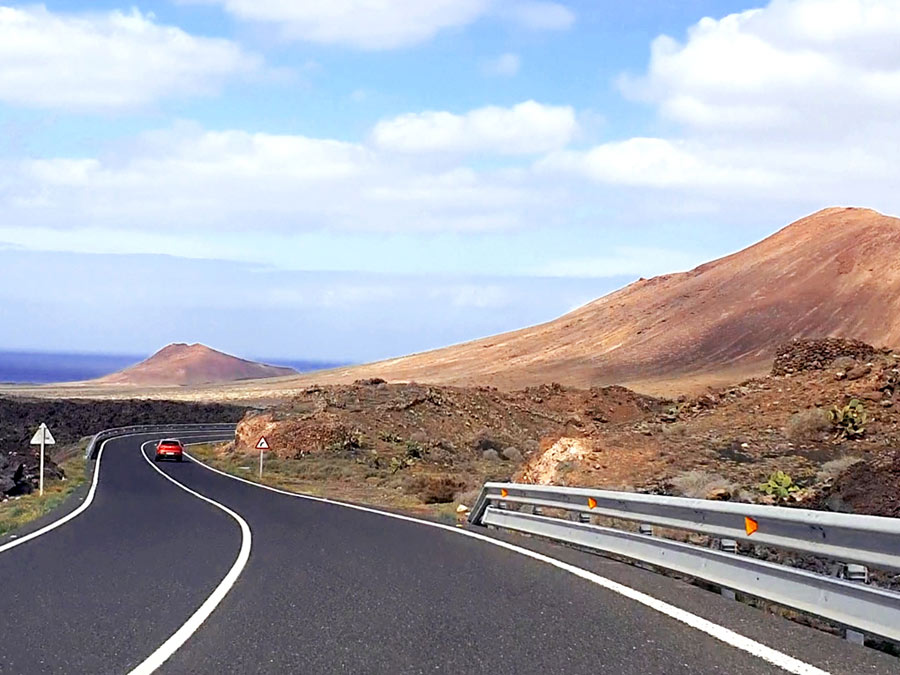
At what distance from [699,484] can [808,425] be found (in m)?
7.89

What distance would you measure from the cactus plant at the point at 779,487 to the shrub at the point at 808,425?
702 centimetres

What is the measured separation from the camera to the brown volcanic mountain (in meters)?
105

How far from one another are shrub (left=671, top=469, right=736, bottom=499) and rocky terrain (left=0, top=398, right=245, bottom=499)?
136 ft

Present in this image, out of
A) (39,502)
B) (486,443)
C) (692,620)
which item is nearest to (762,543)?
(692,620)

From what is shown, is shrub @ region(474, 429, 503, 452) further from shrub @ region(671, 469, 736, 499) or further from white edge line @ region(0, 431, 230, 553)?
shrub @ region(671, 469, 736, 499)

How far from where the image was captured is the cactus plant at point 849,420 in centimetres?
3008

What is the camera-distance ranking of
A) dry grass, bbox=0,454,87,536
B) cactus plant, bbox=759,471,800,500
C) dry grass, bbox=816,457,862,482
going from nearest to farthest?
cactus plant, bbox=759,471,800,500 → dry grass, bbox=0,454,87,536 → dry grass, bbox=816,457,862,482

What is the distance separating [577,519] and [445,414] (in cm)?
4666

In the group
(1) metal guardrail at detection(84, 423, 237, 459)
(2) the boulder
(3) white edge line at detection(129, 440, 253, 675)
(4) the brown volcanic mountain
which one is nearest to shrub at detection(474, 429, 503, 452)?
(2) the boulder

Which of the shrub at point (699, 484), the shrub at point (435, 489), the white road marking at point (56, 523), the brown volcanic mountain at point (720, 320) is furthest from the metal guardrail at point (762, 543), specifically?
the brown volcanic mountain at point (720, 320)

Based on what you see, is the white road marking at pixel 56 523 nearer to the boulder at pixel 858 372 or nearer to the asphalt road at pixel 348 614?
the asphalt road at pixel 348 614

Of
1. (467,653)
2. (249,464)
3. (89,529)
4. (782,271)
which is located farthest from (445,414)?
(782,271)

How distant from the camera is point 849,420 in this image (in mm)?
30453

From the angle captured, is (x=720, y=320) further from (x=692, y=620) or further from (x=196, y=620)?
(x=196, y=620)
